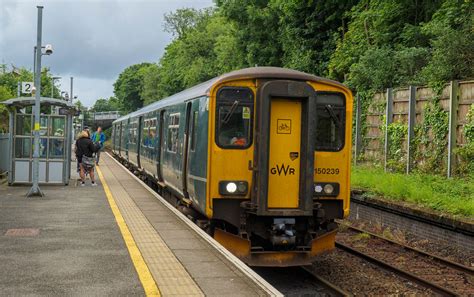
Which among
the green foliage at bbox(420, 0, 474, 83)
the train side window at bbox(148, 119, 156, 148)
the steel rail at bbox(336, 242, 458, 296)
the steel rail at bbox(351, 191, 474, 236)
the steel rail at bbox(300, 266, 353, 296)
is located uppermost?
the green foliage at bbox(420, 0, 474, 83)

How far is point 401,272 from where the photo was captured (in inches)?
357

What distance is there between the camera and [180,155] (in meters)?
11.0

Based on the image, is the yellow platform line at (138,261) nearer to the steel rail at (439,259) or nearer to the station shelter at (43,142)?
the steel rail at (439,259)

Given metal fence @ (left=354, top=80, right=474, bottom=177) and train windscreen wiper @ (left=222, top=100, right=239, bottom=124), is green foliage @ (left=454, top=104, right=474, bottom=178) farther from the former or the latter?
train windscreen wiper @ (left=222, top=100, right=239, bottom=124)

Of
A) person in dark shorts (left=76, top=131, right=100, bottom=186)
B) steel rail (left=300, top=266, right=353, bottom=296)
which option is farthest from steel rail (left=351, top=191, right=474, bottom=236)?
person in dark shorts (left=76, top=131, right=100, bottom=186)

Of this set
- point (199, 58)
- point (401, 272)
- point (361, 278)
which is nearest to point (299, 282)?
point (361, 278)

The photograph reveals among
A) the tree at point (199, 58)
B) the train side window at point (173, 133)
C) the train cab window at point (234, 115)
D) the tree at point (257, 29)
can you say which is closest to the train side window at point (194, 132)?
the train cab window at point (234, 115)

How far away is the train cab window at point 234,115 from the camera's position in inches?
337

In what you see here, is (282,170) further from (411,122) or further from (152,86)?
(152,86)

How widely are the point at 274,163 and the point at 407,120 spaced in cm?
1041

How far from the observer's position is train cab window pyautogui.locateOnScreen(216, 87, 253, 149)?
28.1ft

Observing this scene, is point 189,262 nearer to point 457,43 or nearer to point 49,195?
point 49,195

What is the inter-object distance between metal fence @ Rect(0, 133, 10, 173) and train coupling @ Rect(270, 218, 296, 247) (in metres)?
12.3

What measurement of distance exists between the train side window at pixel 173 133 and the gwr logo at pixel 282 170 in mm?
3667
